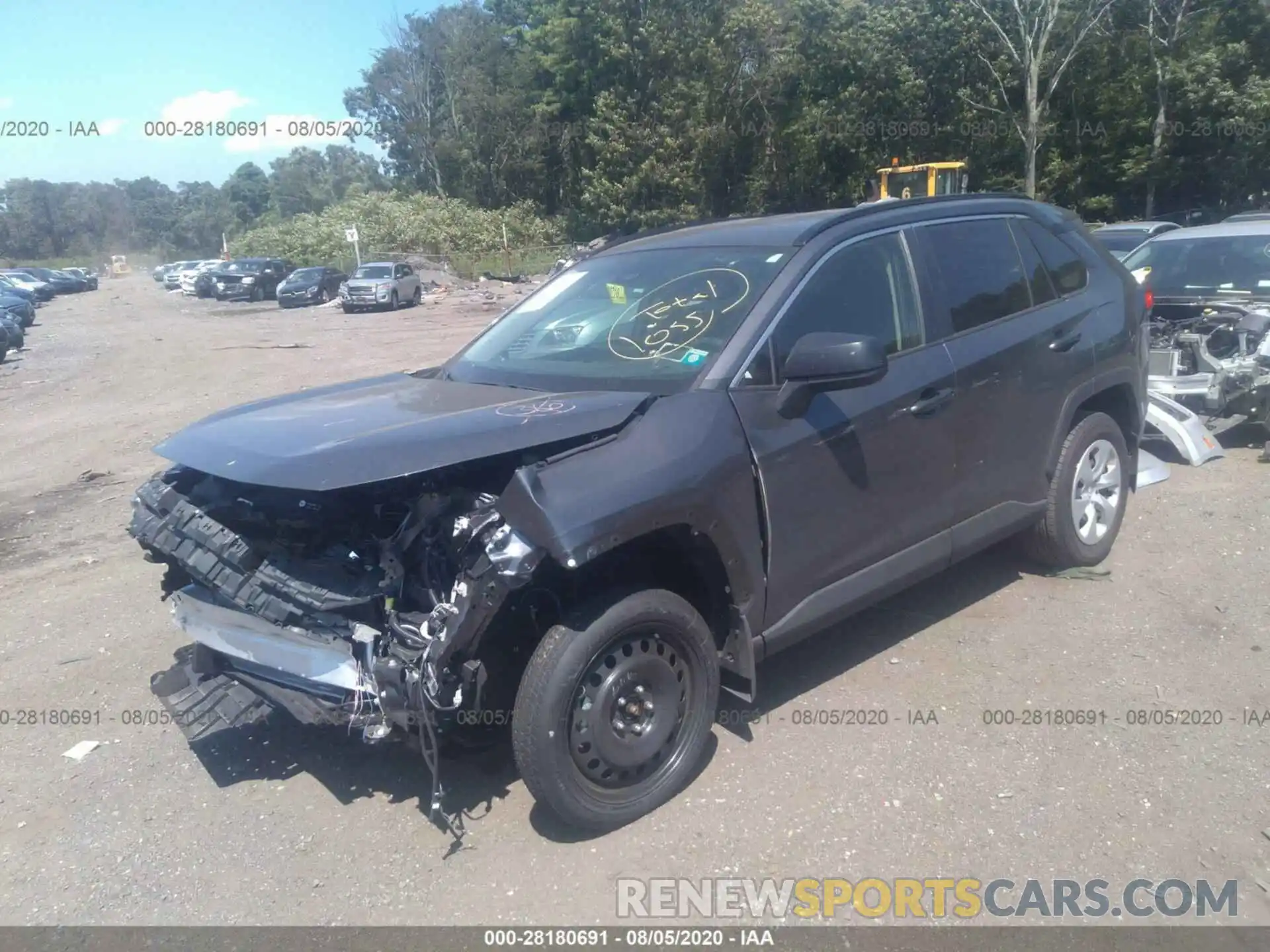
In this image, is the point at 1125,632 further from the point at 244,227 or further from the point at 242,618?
the point at 244,227

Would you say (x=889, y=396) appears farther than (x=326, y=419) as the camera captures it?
Yes

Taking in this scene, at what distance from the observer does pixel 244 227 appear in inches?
3738

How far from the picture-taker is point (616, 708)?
350cm

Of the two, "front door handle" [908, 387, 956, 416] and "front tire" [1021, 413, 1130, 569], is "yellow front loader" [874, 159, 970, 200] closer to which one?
"front tire" [1021, 413, 1130, 569]

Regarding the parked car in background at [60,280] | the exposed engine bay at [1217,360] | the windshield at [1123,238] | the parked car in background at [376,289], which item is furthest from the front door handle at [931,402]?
the parked car in background at [60,280]

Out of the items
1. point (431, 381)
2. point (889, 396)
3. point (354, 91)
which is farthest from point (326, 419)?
point (354, 91)

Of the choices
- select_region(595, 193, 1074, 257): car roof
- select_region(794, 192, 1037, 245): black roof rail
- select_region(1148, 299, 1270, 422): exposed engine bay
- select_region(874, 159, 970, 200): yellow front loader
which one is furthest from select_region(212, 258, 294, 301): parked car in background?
select_region(794, 192, 1037, 245): black roof rail

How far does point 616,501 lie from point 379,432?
879mm

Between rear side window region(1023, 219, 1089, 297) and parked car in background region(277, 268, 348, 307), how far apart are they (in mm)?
36338

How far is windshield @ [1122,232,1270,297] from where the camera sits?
27.8 ft

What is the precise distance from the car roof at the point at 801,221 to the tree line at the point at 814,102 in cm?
2854

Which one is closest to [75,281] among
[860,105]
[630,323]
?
[860,105]

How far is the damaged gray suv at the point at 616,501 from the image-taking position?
330 centimetres

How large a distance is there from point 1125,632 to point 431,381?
11.4ft
